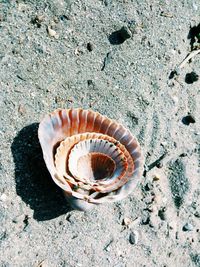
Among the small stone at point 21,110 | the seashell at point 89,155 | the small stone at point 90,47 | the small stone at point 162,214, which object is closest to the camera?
the seashell at point 89,155

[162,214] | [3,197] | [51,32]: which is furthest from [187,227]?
[51,32]

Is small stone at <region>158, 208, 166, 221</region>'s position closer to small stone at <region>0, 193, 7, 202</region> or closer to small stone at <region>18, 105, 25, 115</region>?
small stone at <region>0, 193, 7, 202</region>

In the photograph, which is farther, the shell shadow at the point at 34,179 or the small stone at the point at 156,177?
the small stone at the point at 156,177

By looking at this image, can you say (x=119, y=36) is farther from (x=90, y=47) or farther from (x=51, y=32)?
(x=51, y=32)

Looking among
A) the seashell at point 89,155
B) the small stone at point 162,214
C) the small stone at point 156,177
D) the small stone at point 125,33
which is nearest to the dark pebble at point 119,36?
the small stone at point 125,33

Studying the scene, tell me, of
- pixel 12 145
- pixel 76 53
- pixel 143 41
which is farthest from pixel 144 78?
pixel 12 145

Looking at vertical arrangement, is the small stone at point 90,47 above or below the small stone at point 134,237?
above

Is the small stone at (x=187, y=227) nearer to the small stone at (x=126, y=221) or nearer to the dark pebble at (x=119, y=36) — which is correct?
the small stone at (x=126, y=221)
